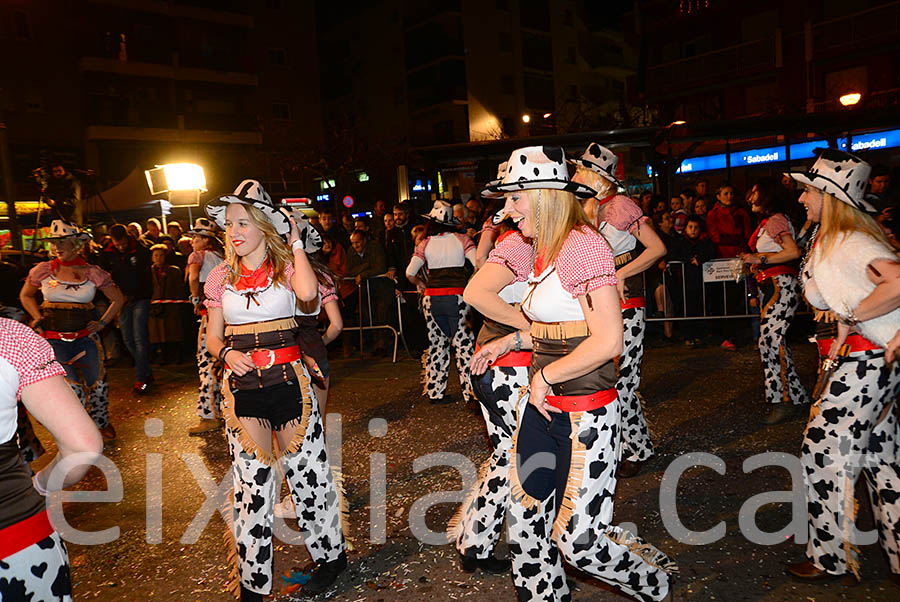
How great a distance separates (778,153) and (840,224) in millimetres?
22999

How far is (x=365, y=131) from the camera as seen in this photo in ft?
172

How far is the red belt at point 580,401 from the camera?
2.76 meters

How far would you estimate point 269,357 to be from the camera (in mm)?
3605

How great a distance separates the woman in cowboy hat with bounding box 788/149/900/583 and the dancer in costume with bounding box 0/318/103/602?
3.36 m

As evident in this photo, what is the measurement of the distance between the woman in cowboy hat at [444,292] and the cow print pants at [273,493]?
3772 millimetres

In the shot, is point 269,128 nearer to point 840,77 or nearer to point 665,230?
point 840,77

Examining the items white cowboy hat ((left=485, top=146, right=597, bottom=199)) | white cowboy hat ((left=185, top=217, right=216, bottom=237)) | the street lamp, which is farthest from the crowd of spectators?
the street lamp

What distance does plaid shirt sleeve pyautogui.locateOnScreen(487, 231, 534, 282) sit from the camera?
3283 millimetres

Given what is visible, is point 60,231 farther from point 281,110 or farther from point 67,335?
point 281,110

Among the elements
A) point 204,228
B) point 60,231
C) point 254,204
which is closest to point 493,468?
point 254,204

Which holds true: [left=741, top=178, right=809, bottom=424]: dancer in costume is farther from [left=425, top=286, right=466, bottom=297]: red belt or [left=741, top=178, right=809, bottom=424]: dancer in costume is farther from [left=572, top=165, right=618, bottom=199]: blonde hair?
[left=425, top=286, right=466, bottom=297]: red belt

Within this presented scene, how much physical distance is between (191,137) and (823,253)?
38.4m

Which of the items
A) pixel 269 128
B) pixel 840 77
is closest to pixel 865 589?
pixel 840 77

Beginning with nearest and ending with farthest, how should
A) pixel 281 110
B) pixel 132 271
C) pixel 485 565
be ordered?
pixel 485 565
pixel 132 271
pixel 281 110
